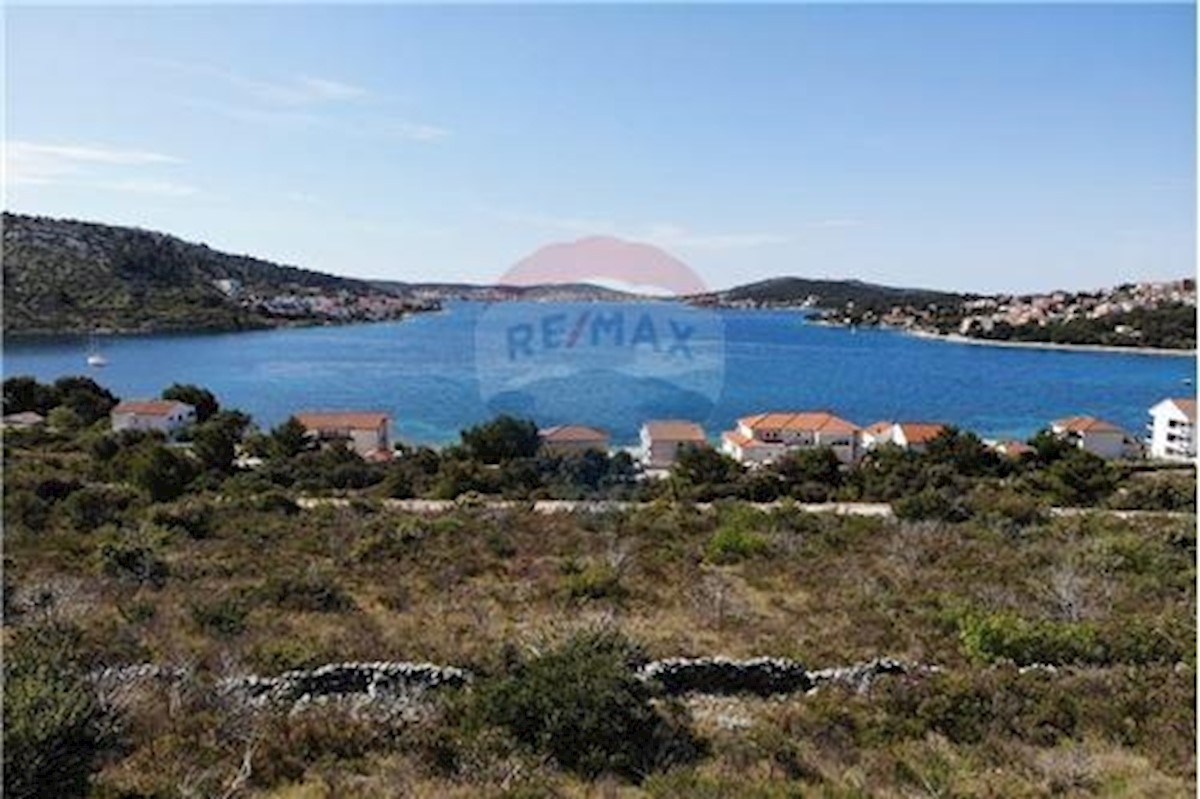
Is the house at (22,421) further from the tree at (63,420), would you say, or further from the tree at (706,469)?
the tree at (706,469)

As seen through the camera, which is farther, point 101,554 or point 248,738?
point 101,554

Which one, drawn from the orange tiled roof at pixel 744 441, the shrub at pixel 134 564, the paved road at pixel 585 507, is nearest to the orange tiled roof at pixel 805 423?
the orange tiled roof at pixel 744 441

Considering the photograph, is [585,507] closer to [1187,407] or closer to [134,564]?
[134,564]

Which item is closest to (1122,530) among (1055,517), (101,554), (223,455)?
(1055,517)

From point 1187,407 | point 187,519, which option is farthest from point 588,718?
point 1187,407

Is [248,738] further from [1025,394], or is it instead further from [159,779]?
[1025,394]

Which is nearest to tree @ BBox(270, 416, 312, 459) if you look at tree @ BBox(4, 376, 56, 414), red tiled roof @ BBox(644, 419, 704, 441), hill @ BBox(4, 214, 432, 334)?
red tiled roof @ BBox(644, 419, 704, 441)

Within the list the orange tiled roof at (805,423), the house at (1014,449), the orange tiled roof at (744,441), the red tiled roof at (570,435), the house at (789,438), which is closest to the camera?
the house at (1014,449)
